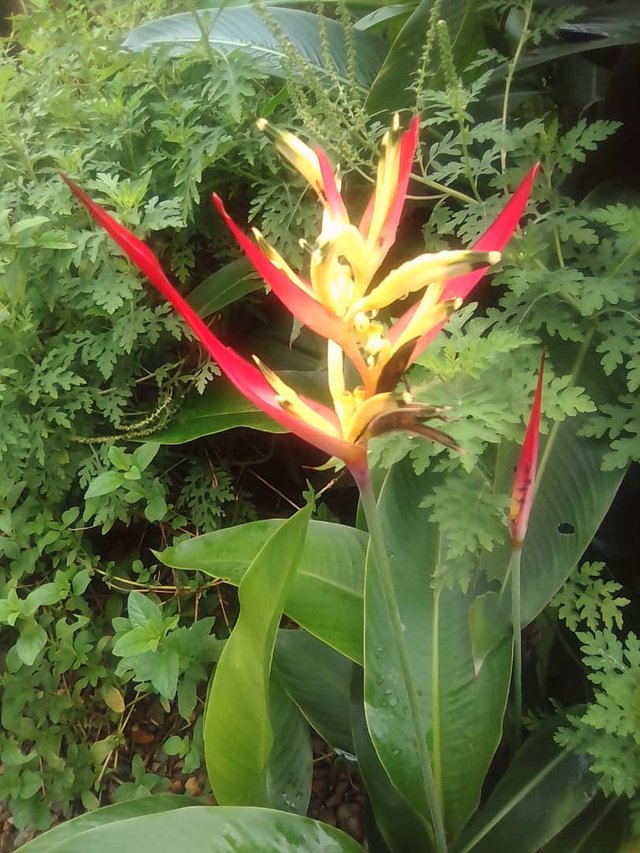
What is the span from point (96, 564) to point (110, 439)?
16cm

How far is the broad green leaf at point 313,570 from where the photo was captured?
674 mm

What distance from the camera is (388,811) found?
2.21 ft

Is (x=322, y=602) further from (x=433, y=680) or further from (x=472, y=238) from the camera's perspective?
(x=472, y=238)

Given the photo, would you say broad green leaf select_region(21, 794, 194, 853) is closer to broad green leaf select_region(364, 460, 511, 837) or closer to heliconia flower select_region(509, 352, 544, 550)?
broad green leaf select_region(364, 460, 511, 837)

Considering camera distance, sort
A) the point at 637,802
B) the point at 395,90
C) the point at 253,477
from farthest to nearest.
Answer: the point at 253,477 < the point at 395,90 < the point at 637,802

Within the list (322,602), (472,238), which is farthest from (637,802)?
(472,238)

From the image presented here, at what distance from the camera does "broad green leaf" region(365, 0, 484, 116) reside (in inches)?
31.0

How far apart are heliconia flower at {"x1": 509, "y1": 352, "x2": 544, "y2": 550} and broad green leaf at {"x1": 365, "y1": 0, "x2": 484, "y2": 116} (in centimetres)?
47

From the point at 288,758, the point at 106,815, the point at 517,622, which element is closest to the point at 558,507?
the point at 517,622

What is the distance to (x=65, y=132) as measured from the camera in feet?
2.79

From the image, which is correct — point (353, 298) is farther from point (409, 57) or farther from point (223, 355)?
point (409, 57)

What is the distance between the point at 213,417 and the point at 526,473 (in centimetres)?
47

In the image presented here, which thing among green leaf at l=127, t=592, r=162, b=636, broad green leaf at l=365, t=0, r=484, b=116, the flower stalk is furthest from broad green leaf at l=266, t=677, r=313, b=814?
broad green leaf at l=365, t=0, r=484, b=116

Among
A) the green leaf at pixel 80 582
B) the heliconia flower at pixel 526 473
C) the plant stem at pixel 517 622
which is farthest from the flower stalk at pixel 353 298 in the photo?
the green leaf at pixel 80 582
